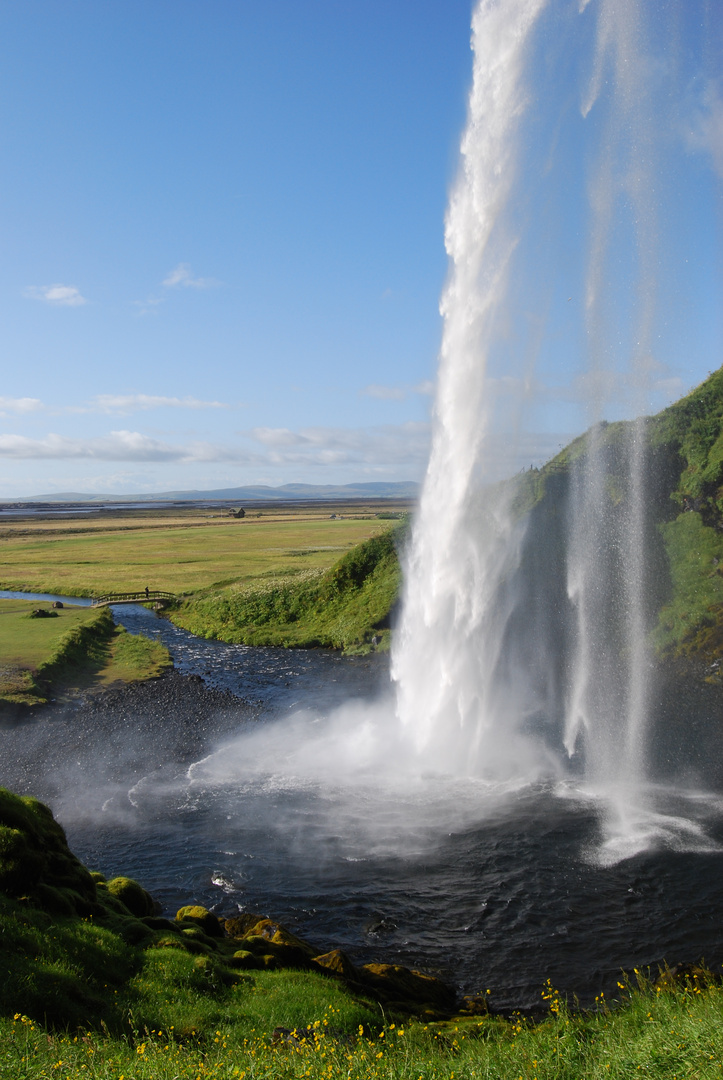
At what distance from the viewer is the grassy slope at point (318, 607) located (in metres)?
54.9

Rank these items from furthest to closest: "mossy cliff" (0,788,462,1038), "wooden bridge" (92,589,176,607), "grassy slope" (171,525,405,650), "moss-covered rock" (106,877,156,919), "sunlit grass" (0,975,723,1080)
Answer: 1. "wooden bridge" (92,589,176,607)
2. "grassy slope" (171,525,405,650)
3. "moss-covered rock" (106,877,156,919)
4. "mossy cliff" (0,788,462,1038)
5. "sunlit grass" (0,975,723,1080)

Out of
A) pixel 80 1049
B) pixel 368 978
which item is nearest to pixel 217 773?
pixel 368 978

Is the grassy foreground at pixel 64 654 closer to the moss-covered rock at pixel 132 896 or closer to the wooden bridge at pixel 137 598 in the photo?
the wooden bridge at pixel 137 598

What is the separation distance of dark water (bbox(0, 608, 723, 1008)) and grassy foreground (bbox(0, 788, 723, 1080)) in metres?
1.97

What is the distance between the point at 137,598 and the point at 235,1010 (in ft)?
211

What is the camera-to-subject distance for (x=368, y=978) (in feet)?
47.0

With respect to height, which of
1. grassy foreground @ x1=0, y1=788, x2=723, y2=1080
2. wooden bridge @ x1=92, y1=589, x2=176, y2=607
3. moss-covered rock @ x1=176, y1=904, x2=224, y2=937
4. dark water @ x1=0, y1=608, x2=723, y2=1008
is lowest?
dark water @ x1=0, y1=608, x2=723, y2=1008

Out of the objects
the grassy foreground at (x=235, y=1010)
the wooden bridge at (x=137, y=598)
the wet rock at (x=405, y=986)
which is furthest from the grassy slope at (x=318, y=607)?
the grassy foreground at (x=235, y=1010)

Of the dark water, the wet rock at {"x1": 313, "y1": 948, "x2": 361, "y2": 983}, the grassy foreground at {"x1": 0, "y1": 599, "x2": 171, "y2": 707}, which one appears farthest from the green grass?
the wet rock at {"x1": 313, "y1": 948, "x2": 361, "y2": 983}

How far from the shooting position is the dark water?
16469mm

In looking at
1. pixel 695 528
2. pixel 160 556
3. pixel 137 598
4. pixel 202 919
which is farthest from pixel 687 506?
pixel 160 556

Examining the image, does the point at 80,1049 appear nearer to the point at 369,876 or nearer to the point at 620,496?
the point at 369,876

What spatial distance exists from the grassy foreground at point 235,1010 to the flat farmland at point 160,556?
191ft

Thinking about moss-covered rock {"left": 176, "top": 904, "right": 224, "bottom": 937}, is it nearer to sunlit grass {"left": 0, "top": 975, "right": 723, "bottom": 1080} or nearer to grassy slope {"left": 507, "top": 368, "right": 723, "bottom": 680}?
sunlit grass {"left": 0, "top": 975, "right": 723, "bottom": 1080}
